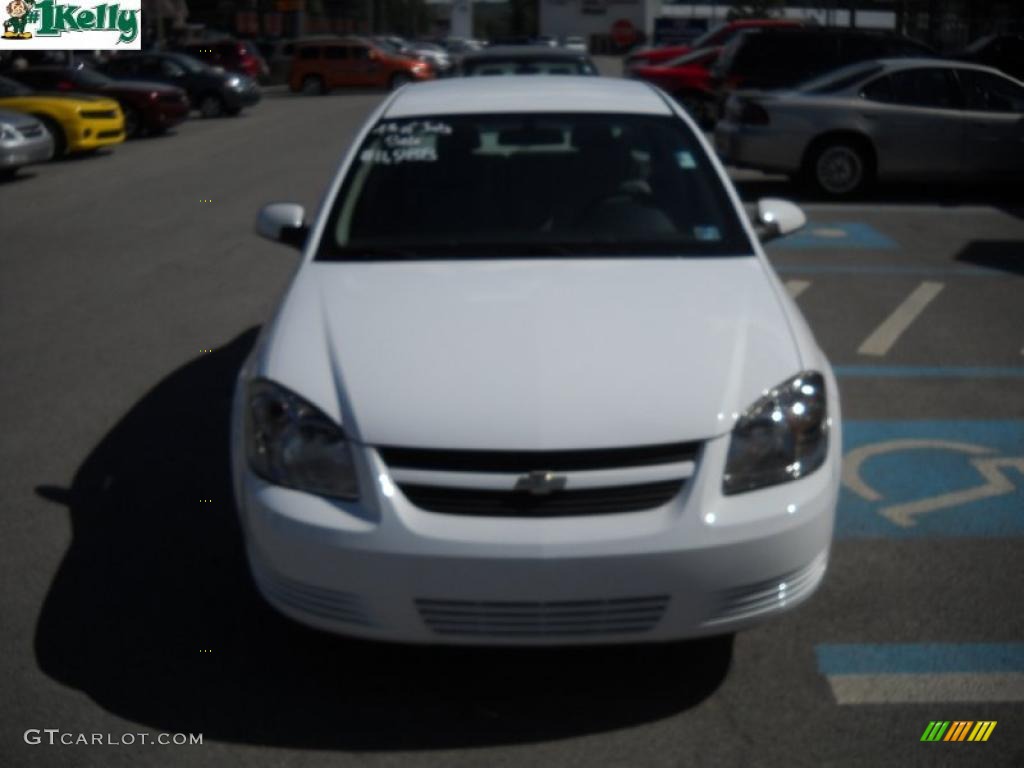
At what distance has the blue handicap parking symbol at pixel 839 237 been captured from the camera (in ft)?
39.3

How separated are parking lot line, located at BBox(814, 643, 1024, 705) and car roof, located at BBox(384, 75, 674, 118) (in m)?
2.51

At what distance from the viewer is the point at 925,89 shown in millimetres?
14484

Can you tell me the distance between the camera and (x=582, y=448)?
359 centimetres

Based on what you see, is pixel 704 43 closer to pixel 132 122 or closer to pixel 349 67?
pixel 132 122

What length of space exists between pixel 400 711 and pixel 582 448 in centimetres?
99

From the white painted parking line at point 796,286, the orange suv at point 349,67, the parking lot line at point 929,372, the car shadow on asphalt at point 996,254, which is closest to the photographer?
the parking lot line at point 929,372

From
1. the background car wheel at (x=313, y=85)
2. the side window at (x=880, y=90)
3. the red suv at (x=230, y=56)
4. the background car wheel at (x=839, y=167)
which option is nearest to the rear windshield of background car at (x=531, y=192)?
the background car wheel at (x=839, y=167)

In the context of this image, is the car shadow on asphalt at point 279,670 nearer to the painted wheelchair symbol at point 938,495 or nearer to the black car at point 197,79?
the painted wheelchair symbol at point 938,495

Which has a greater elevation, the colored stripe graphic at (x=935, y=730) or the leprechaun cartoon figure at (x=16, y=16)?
the leprechaun cartoon figure at (x=16, y=16)

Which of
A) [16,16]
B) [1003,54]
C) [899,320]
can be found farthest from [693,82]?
[899,320]

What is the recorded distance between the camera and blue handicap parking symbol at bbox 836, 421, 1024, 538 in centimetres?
529

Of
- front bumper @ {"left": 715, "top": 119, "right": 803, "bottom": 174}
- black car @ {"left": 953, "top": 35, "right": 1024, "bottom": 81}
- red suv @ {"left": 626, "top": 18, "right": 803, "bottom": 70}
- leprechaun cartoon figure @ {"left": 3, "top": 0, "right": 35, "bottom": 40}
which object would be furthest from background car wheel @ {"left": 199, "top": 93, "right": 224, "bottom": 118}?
front bumper @ {"left": 715, "top": 119, "right": 803, "bottom": 174}

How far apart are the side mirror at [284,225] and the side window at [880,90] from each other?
10330 millimetres

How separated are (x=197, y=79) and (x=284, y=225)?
25.6 m
